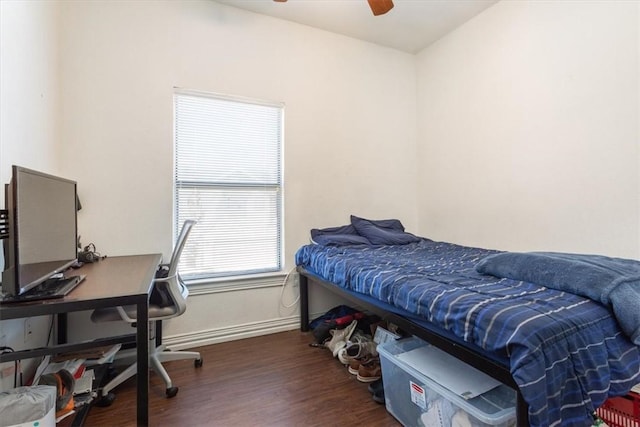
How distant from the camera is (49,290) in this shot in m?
1.31

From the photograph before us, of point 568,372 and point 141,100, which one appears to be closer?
point 568,372

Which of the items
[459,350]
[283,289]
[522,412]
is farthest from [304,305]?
[522,412]

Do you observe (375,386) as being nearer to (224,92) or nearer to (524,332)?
(524,332)

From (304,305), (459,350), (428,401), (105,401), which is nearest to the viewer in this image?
(459,350)

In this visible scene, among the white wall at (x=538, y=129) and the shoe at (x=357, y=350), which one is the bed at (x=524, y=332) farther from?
the white wall at (x=538, y=129)

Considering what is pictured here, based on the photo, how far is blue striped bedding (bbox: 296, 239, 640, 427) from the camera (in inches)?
37.9

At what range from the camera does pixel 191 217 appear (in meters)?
2.54

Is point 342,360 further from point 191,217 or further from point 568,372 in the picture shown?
point 191,217

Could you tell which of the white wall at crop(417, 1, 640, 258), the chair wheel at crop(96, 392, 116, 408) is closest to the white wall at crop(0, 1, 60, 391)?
the chair wheel at crop(96, 392, 116, 408)

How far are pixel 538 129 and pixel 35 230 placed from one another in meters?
3.12

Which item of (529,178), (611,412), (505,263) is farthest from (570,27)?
(611,412)

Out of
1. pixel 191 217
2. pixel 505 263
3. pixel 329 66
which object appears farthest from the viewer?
pixel 329 66

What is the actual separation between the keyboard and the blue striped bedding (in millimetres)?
1498

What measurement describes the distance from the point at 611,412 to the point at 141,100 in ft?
11.0
